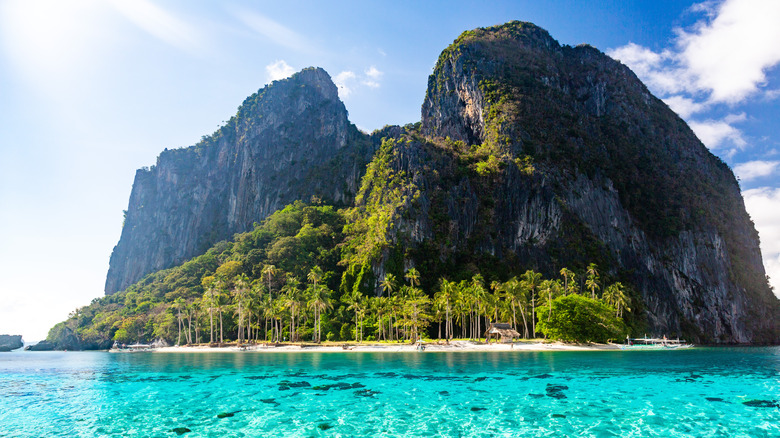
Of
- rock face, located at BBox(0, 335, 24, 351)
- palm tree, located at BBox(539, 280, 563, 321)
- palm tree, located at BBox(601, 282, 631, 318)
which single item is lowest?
rock face, located at BBox(0, 335, 24, 351)

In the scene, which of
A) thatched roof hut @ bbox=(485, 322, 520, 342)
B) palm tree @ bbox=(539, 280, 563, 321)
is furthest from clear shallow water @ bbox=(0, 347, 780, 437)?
palm tree @ bbox=(539, 280, 563, 321)

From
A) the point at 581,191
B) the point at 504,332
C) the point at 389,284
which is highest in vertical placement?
the point at 581,191

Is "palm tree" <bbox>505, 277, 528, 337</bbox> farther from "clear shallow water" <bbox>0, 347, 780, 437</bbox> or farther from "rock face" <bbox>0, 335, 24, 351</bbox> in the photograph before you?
"rock face" <bbox>0, 335, 24, 351</bbox>

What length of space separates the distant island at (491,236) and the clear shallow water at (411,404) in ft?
140

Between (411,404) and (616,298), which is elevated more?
(616,298)

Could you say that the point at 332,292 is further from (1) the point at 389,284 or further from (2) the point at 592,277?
(2) the point at 592,277

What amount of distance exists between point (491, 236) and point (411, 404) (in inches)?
3949

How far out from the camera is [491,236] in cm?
12100

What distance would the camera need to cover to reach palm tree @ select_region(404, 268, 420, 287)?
98.2 metres

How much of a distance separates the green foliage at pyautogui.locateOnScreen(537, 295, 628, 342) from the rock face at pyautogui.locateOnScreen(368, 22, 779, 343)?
37821 millimetres

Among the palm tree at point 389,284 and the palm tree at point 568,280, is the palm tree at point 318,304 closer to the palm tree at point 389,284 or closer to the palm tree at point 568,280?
the palm tree at point 389,284

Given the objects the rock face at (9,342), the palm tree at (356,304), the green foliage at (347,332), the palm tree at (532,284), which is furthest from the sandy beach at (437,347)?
the rock face at (9,342)

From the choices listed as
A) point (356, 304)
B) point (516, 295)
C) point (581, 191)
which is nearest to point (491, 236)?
point (581, 191)

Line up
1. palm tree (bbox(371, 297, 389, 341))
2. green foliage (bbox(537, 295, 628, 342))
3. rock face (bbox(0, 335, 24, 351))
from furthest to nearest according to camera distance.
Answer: rock face (bbox(0, 335, 24, 351))
palm tree (bbox(371, 297, 389, 341))
green foliage (bbox(537, 295, 628, 342))
